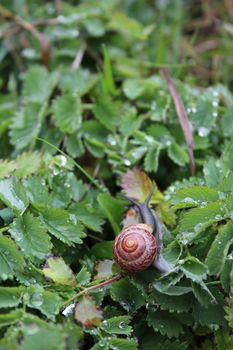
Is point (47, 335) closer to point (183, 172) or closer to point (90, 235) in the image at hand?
point (90, 235)

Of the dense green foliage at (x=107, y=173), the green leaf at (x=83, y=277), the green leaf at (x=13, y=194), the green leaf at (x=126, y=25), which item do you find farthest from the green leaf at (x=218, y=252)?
the green leaf at (x=126, y=25)

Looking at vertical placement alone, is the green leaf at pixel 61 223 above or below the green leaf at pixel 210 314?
above

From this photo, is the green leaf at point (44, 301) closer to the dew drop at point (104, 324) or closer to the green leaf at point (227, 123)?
the dew drop at point (104, 324)

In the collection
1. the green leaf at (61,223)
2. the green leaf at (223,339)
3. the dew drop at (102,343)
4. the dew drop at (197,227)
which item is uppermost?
the green leaf at (61,223)

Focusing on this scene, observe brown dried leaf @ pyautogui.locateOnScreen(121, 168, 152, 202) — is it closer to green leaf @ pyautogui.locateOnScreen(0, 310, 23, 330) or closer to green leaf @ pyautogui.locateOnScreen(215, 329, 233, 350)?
green leaf @ pyautogui.locateOnScreen(215, 329, 233, 350)

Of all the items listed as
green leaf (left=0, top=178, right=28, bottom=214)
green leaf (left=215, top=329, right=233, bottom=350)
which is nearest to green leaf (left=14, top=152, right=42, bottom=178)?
green leaf (left=0, top=178, right=28, bottom=214)

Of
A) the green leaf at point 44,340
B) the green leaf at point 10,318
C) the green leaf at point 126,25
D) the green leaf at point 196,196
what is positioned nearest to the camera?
the green leaf at point 44,340
